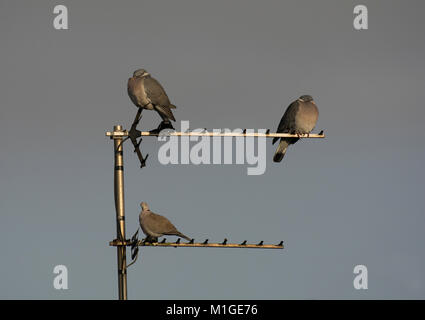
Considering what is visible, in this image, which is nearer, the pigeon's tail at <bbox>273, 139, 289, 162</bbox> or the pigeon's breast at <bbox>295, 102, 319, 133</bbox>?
the pigeon's tail at <bbox>273, 139, 289, 162</bbox>

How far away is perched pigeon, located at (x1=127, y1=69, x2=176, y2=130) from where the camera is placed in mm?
21141

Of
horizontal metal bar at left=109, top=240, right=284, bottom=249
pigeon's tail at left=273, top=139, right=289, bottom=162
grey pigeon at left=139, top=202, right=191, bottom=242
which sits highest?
pigeon's tail at left=273, top=139, right=289, bottom=162

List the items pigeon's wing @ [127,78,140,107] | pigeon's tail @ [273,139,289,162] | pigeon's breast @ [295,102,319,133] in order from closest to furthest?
pigeon's wing @ [127,78,140,107]
pigeon's tail @ [273,139,289,162]
pigeon's breast @ [295,102,319,133]

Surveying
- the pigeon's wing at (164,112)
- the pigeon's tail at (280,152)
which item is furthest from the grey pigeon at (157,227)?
the pigeon's tail at (280,152)

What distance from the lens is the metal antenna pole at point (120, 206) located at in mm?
17703

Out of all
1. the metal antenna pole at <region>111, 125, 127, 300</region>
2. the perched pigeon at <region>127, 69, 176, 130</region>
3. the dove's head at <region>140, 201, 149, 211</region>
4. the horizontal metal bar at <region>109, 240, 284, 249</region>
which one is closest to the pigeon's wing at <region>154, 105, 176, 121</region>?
the perched pigeon at <region>127, 69, 176, 130</region>

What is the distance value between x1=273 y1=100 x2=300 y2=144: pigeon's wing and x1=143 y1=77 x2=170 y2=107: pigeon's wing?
394 cm

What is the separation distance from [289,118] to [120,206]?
7.51 m

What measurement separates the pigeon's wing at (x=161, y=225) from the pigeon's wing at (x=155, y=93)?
2.98 m

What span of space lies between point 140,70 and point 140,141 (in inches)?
142

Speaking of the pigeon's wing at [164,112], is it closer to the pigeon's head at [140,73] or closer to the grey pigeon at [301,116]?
the pigeon's head at [140,73]

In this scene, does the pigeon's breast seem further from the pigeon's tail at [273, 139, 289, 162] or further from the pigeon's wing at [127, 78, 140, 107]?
the pigeon's wing at [127, 78, 140, 107]

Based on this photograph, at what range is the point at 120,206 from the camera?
17.8m

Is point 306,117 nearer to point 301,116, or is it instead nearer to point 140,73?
point 301,116
